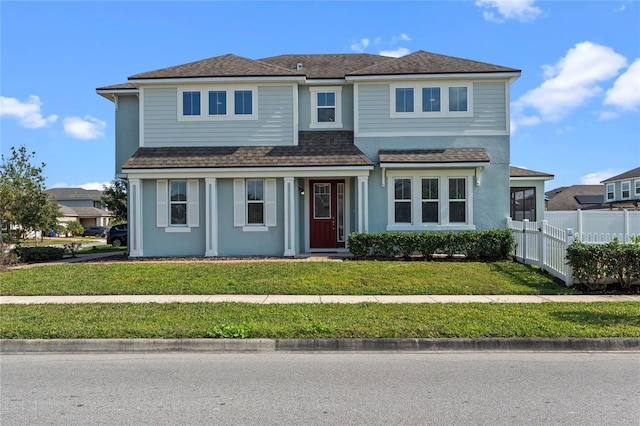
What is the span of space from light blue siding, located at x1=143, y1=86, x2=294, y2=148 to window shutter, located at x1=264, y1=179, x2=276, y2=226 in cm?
157

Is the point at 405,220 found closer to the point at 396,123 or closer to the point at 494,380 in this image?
the point at 396,123

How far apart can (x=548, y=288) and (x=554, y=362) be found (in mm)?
5116

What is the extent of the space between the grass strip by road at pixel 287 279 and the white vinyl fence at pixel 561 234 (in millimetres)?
422

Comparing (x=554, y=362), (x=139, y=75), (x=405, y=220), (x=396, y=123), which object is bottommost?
(x=554, y=362)

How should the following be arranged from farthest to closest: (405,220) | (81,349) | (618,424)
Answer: (405,220) < (81,349) < (618,424)

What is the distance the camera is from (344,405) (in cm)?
462

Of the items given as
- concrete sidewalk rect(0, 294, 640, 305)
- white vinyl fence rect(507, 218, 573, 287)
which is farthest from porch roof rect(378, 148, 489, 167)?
concrete sidewalk rect(0, 294, 640, 305)

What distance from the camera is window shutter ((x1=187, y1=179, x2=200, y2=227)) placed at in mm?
15984

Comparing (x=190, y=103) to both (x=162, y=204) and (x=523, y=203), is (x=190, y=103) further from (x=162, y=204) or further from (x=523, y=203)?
(x=523, y=203)

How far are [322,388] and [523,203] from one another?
1960cm

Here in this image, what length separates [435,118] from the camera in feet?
53.0

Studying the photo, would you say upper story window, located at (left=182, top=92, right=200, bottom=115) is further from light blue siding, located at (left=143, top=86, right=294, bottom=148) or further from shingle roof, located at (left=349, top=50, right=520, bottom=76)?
shingle roof, located at (left=349, top=50, right=520, bottom=76)

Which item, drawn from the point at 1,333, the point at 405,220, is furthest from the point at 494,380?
the point at 405,220

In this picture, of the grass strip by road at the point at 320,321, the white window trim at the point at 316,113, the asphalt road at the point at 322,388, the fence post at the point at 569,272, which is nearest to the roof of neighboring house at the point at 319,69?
the white window trim at the point at 316,113
